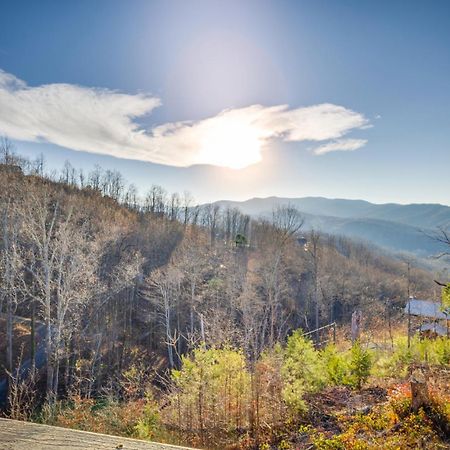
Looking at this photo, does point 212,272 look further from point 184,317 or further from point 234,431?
point 234,431

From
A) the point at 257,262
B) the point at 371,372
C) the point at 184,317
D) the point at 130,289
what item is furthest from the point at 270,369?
the point at 257,262

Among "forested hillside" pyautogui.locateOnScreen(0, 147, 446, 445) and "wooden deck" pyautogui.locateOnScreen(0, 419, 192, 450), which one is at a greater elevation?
"wooden deck" pyautogui.locateOnScreen(0, 419, 192, 450)

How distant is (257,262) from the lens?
38.6m

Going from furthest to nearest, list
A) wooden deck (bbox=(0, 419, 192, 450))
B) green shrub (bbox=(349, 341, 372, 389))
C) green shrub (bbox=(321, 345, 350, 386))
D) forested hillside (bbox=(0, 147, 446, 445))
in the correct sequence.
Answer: forested hillside (bbox=(0, 147, 446, 445)), green shrub (bbox=(321, 345, 350, 386)), green shrub (bbox=(349, 341, 372, 389)), wooden deck (bbox=(0, 419, 192, 450))

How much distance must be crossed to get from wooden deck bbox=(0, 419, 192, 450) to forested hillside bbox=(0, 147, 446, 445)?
17.3 ft

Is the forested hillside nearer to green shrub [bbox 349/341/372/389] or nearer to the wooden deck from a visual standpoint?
green shrub [bbox 349/341/372/389]

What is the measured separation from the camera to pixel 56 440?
100 centimetres

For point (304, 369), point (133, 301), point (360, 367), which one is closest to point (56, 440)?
point (304, 369)

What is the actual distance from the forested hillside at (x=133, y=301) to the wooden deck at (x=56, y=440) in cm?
528

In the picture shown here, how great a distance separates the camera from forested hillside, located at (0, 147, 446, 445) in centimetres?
988

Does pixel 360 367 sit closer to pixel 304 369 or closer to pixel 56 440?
pixel 304 369

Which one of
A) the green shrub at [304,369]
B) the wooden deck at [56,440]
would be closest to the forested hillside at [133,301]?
the green shrub at [304,369]

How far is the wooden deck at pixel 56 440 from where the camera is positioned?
0.98 m

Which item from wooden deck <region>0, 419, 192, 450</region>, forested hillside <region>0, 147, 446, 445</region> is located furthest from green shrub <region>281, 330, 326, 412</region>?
wooden deck <region>0, 419, 192, 450</region>
